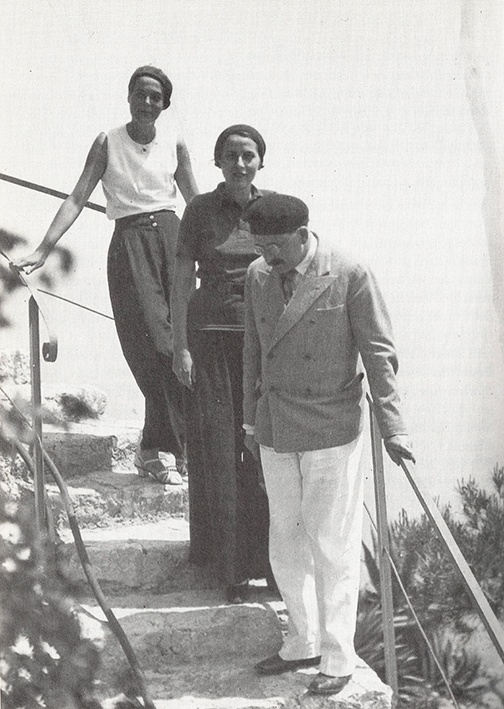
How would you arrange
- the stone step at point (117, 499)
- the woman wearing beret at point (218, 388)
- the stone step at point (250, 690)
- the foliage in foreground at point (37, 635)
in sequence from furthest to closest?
the stone step at point (117, 499) < the woman wearing beret at point (218, 388) < the foliage in foreground at point (37, 635) < the stone step at point (250, 690)

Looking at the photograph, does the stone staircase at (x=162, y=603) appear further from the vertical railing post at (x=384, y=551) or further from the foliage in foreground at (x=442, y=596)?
the foliage in foreground at (x=442, y=596)

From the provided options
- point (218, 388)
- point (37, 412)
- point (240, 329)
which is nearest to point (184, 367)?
point (218, 388)

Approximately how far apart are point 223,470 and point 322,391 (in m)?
0.62

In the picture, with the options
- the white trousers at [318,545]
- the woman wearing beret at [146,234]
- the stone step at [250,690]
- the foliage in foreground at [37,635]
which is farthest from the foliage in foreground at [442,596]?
the foliage in foreground at [37,635]

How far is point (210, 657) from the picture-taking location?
3.57 meters

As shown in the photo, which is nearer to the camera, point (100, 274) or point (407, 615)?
point (100, 274)

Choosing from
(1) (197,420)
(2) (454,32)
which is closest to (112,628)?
(1) (197,420)

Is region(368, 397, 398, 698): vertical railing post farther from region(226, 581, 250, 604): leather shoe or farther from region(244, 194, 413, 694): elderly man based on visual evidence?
region(226, 581, 250, 604): leather shoe

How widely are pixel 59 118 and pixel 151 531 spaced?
1.62 metres

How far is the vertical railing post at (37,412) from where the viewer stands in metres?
3.58

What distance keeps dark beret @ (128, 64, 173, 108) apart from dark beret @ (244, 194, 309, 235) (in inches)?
26.8

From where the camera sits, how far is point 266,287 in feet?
11.0

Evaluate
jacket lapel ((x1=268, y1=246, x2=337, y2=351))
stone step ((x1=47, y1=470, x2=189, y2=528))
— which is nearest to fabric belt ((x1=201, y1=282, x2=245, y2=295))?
jacket lapel ((x1=268, y1=246, x2=337, y2=351))

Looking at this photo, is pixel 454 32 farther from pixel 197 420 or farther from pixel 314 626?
pixel 314 626
